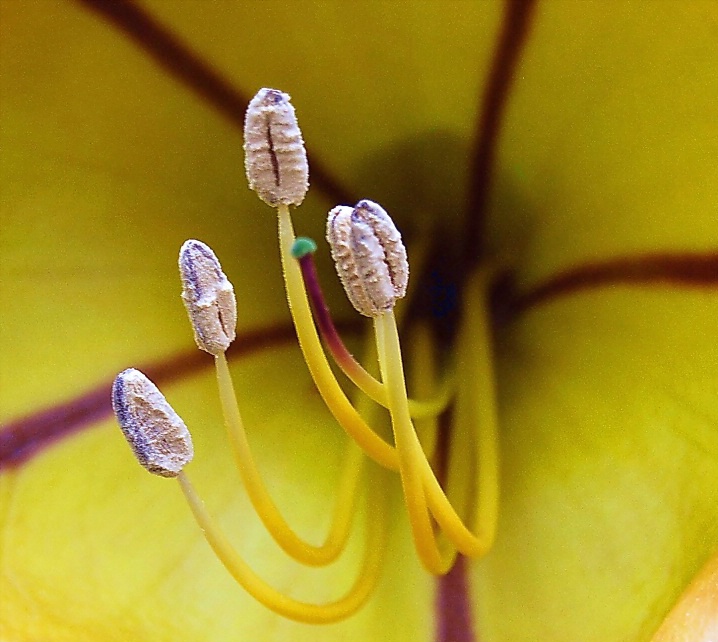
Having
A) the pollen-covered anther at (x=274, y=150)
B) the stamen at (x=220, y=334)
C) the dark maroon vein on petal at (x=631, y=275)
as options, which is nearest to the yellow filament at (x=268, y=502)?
the stamen at (x=220, y=334)

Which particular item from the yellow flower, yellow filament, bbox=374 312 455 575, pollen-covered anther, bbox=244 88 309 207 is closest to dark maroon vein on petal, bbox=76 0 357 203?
the yellow flower

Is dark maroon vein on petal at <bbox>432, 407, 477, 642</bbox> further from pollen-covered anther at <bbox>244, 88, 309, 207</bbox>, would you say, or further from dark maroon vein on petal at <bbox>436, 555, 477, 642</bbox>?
pollen-covered anther at <bbox>244, 88, 309, 207</bbox>

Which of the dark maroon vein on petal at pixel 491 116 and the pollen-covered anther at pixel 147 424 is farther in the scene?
the dark maroon vein on petal at pixel 491 116

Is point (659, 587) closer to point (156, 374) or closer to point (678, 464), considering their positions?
point (678, 464)

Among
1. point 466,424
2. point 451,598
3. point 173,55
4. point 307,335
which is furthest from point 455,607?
point 173,55

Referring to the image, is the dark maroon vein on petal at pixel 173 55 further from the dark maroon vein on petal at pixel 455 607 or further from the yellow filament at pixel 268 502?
the dark maroon vein on petal at pixel 455 607

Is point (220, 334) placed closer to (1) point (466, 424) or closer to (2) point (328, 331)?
(2) point (328, 331)
